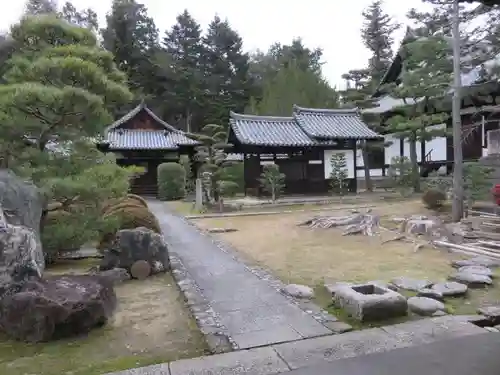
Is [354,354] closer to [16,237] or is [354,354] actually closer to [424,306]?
[424,306]

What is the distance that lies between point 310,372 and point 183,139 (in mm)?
21050

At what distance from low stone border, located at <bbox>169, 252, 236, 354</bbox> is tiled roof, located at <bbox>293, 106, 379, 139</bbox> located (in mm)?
14425

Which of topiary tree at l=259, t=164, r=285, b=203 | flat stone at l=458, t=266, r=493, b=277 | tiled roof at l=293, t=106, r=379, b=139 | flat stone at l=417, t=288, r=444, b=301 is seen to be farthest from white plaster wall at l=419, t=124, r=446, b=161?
flat stone at l=417, t=288, r=444, b=301

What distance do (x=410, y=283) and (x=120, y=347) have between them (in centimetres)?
343

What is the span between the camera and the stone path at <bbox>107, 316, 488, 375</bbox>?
299 cm

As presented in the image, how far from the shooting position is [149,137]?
914 inches

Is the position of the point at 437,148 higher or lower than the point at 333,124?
lower

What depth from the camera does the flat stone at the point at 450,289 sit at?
4.61 m

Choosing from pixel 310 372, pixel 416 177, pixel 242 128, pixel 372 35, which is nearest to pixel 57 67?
pixel 310 372

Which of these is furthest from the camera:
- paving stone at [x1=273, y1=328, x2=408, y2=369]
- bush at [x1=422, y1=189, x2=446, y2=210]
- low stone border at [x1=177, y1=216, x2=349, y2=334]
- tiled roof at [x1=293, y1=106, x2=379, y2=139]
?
tiled roof at [x1=293, y1=106, x2=379, y2=139]

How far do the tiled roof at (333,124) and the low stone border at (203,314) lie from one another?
14.4m

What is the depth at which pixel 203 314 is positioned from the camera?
165 inches

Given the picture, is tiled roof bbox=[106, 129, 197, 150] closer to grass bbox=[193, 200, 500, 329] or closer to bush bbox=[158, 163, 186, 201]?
bush bbox=[158, 163, 186, 201]

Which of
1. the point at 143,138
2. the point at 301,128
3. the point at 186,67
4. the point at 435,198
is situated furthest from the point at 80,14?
the point at 435,198
